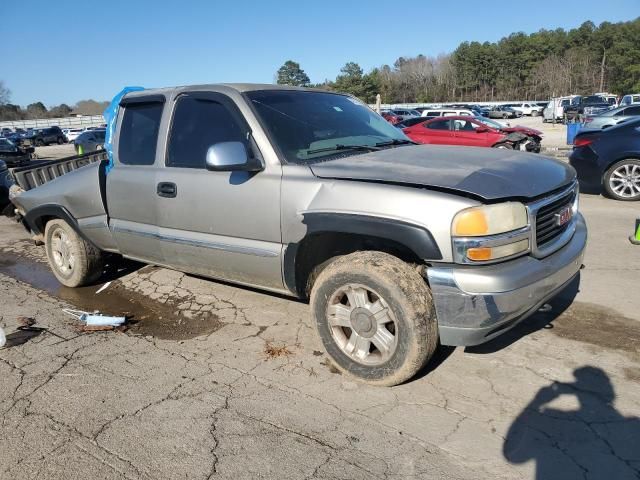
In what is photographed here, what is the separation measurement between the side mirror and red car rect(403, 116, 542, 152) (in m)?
13.1

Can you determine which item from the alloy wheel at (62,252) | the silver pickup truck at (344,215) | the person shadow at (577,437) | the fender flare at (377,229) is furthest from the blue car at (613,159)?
the alloy wheel at (62,252)

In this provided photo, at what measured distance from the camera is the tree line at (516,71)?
80.1 m

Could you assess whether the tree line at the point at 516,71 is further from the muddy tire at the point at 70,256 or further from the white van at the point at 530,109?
the muddy tire at the point at 70,256

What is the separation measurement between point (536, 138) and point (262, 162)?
15967 mm

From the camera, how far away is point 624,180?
28.3 ft

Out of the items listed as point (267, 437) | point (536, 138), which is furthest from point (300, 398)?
point (536, 138)

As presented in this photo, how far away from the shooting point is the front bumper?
266 cm

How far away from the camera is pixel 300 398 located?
3039 millimetres

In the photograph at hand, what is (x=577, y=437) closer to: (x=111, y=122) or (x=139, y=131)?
(x=139, y=131)

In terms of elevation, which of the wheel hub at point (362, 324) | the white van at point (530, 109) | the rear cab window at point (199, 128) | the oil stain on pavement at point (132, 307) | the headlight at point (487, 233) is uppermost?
the rear cab window at point (199, 128)

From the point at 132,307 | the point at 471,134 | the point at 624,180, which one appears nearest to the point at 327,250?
the point at 132,307

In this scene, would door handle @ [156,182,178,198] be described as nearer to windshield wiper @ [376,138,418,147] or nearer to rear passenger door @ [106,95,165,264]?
rear passenger door @ [106,95,165,264]

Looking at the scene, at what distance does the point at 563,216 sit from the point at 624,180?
6520 millimetres

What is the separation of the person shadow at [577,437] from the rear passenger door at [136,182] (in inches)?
119
